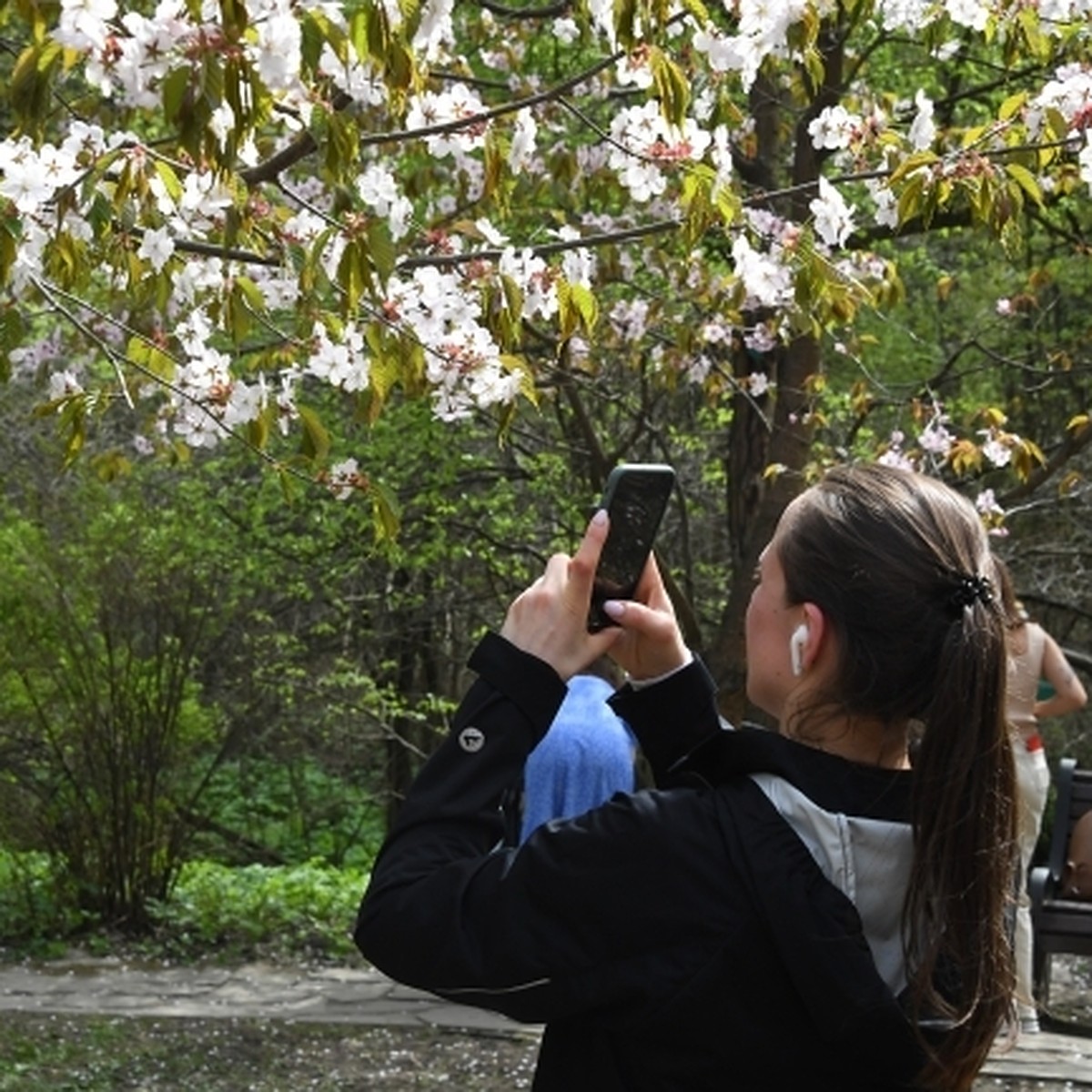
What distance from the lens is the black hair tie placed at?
180 centimetres

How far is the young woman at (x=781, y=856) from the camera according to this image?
1721 mm

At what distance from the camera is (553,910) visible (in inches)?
67.7

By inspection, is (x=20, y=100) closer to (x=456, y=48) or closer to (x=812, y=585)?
(x=812, y=585)

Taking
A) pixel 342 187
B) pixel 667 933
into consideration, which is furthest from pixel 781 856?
pixel 342 187

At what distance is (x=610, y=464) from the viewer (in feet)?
30.8

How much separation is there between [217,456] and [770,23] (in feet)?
24.3

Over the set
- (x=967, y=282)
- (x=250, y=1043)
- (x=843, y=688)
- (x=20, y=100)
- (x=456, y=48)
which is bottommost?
(x=250, y=1043)

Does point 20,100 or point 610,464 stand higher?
point 610,464

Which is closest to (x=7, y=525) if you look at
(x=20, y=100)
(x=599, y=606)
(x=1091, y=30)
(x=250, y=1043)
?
(x=250, y=1043)

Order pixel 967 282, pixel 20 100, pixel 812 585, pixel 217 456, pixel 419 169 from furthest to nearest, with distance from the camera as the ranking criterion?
pixel 967 282 → pixel 217 456 → pixel 419 169 → pixel 20 100 → pixel 812 585

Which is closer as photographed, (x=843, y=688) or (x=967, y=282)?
(x=843, y=688)

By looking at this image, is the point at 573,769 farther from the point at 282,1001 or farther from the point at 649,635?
the point at 282,1001

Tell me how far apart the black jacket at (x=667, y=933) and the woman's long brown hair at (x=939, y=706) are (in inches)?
1.7

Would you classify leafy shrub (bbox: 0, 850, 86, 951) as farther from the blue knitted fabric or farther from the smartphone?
the smartphone
